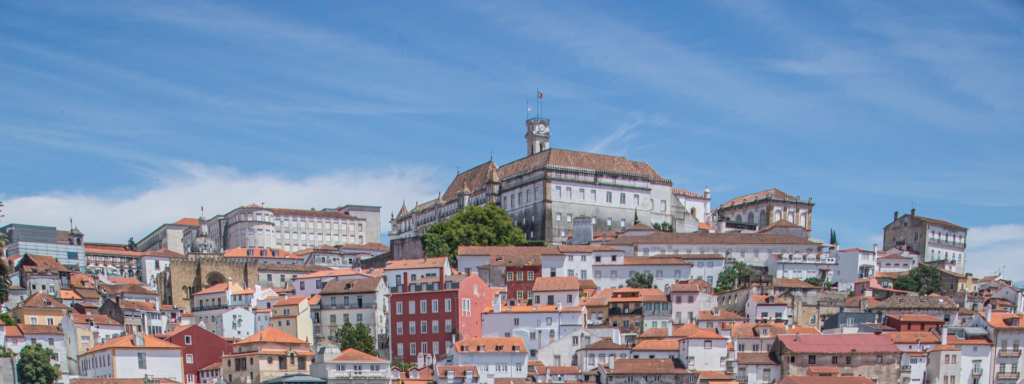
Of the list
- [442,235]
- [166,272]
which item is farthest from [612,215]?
[166,272]

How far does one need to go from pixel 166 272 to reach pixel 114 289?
7070 millimetres

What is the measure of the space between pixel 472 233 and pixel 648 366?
1385 inches

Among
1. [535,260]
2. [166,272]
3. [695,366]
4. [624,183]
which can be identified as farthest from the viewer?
[624,183]

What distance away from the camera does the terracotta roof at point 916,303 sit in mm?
83500

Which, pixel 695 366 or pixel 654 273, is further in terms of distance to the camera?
pixel 654 273

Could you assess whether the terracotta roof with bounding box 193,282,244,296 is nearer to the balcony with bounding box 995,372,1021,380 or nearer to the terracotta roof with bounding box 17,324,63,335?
the terracotta roof with bounding box 17,324,63,335

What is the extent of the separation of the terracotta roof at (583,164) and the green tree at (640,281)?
29.0 m

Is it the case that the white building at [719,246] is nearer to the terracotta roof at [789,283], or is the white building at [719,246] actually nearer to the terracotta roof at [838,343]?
the terracotta roof at [789,283]

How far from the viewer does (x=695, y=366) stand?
70.9 metres

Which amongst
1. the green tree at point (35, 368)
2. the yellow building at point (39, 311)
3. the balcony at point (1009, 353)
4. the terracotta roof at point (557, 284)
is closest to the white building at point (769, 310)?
the terracotta roof at point (557, 284)

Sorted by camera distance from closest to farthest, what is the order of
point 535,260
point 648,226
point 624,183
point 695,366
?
1. point 695,366
2. point 535,260
3. point 648,226
4. point 624,183

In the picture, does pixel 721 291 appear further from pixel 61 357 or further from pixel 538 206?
pixel 61 357

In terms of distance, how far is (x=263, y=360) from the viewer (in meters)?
66.7

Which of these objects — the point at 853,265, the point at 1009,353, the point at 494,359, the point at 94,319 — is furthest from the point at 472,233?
the point at 1009,353
